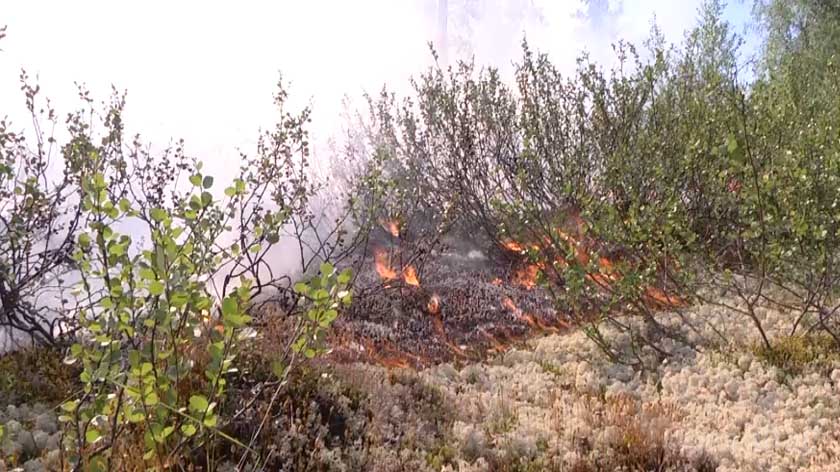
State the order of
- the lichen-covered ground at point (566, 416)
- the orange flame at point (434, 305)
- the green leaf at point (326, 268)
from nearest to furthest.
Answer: the green leaf at point (326, 268) < the lichen-covered ground at point (566, 416) < the orange flame at point (434, 305)

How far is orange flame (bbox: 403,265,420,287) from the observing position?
34.3ft

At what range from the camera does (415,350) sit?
8.09m

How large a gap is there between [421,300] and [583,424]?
500 centimetres

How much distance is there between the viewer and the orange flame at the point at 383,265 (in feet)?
34.6

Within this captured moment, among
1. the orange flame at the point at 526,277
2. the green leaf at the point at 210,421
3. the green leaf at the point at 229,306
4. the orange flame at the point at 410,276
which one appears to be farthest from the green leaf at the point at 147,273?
the orange flame at the point at 526,277

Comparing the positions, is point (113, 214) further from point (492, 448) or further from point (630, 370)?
point (630, 370)

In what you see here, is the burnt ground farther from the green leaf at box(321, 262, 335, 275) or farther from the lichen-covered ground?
the green leaf at box(321, 262, 335, 275)

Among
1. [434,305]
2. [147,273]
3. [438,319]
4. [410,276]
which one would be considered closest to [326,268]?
[147,273]

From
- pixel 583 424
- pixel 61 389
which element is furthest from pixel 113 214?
pixel 583 424

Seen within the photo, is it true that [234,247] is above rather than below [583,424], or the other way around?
above

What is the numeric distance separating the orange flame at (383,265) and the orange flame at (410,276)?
183 millimetres

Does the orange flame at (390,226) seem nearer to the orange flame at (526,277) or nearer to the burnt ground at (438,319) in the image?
the burnt ground at (438,319)

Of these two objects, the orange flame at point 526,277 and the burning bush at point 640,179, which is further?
the orange flame at point 526,277

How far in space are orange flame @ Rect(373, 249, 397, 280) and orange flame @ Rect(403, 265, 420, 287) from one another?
18cm
